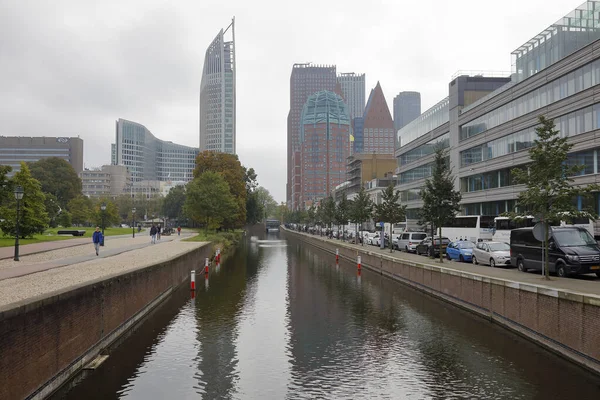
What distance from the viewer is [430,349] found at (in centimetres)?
1460

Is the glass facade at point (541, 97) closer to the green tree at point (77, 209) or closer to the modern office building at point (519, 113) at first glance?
the modern office building at point (519, 113)

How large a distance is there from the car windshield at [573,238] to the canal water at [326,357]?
6160mm

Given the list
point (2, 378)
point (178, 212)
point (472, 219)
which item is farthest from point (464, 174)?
point (178, 212)

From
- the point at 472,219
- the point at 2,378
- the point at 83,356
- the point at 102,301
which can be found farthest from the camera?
the point at 472,219

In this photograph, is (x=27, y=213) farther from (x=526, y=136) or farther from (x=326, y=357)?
(x=526, y=136)

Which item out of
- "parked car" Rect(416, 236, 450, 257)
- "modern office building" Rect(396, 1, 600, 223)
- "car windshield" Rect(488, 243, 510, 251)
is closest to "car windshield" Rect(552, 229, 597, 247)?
"car windshield" Rect(488, 243, 510, 251)

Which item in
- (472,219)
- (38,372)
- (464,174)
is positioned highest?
(464,174)

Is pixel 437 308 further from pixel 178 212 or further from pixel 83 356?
pixel 178 212

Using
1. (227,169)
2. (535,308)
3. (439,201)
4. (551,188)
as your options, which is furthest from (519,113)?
(227,169)

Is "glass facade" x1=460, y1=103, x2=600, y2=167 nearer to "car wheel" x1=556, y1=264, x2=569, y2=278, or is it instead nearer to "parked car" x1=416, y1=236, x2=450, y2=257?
"parked car" x1=416, y1=236, x2=450, y2=257

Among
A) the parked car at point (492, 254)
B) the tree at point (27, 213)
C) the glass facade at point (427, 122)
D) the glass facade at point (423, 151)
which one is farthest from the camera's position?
the glass facade at point (427, 122)

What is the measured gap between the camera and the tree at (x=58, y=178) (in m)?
105

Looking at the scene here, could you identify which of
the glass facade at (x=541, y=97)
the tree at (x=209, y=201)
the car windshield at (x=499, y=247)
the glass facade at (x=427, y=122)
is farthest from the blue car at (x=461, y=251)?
the glass facade at (x=427, y=122)

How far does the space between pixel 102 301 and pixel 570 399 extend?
11.6 meters
